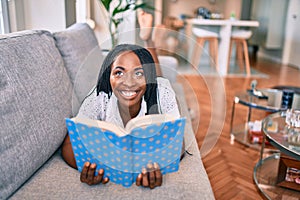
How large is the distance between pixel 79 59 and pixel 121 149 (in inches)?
30.7

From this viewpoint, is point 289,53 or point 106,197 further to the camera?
point 289,53

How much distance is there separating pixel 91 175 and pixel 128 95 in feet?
0.82

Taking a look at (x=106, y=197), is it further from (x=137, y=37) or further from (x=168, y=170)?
(x=137, y=37)

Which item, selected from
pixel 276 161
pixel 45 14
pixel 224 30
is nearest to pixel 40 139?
pixel 45 14

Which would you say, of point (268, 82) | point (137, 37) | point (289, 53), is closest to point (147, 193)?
point (137, 37)

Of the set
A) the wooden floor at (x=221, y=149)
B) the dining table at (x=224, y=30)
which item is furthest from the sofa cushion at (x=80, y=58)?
the dining table at (x=224, y=30)

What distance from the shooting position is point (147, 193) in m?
0.82

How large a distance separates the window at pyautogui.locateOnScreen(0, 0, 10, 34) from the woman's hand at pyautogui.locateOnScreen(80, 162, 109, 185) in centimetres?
118

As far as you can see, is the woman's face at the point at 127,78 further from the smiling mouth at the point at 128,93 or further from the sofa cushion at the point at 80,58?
the sofa cushion at the point at 80,58

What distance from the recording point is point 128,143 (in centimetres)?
75

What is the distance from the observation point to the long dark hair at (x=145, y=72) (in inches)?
31.1

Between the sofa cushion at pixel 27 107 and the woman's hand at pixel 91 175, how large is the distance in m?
0.16

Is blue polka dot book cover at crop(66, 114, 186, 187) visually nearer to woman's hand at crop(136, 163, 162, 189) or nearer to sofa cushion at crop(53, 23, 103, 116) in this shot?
woman's hand at crop(136, 163, 162, 189)

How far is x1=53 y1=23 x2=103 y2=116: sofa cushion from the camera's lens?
97cm
